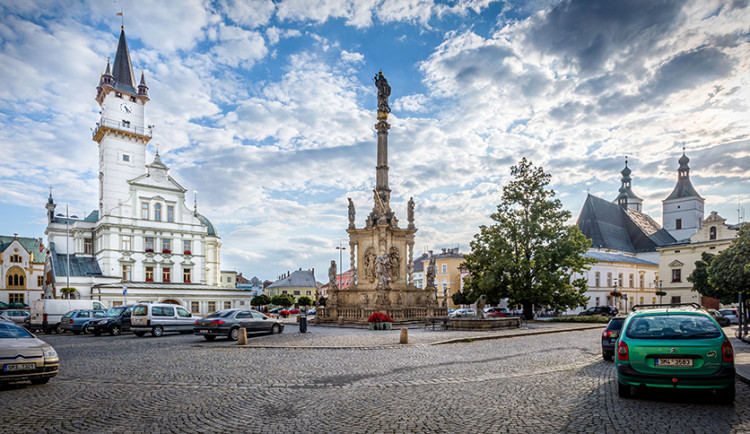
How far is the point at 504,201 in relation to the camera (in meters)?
38.0

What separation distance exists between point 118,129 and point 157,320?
→ 4052 cm

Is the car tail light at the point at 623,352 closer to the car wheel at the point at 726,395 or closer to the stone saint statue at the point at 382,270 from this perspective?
the car wheel at the point at 726,395

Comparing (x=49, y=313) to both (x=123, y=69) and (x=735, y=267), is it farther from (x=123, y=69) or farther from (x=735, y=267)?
(x=123, y=69)

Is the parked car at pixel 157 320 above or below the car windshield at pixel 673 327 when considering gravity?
below

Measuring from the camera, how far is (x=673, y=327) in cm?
841

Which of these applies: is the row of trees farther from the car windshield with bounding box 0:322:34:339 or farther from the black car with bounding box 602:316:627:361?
the car windshield with bounding box 0:322:34:339

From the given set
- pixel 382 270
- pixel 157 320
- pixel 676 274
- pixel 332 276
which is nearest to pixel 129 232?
pixel 332 276

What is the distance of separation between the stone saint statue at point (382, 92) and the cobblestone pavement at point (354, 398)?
23957 millimetres

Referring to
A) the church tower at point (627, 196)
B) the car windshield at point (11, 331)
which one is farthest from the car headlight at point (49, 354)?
the church tower at point (627, 196)

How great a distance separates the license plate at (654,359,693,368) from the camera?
7840 mm

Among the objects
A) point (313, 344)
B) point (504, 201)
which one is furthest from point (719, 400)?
point (504, 201)

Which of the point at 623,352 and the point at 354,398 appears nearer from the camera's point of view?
the point at 623,352

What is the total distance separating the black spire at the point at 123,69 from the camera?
60438 mm

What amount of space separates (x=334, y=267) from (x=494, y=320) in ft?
39.8
